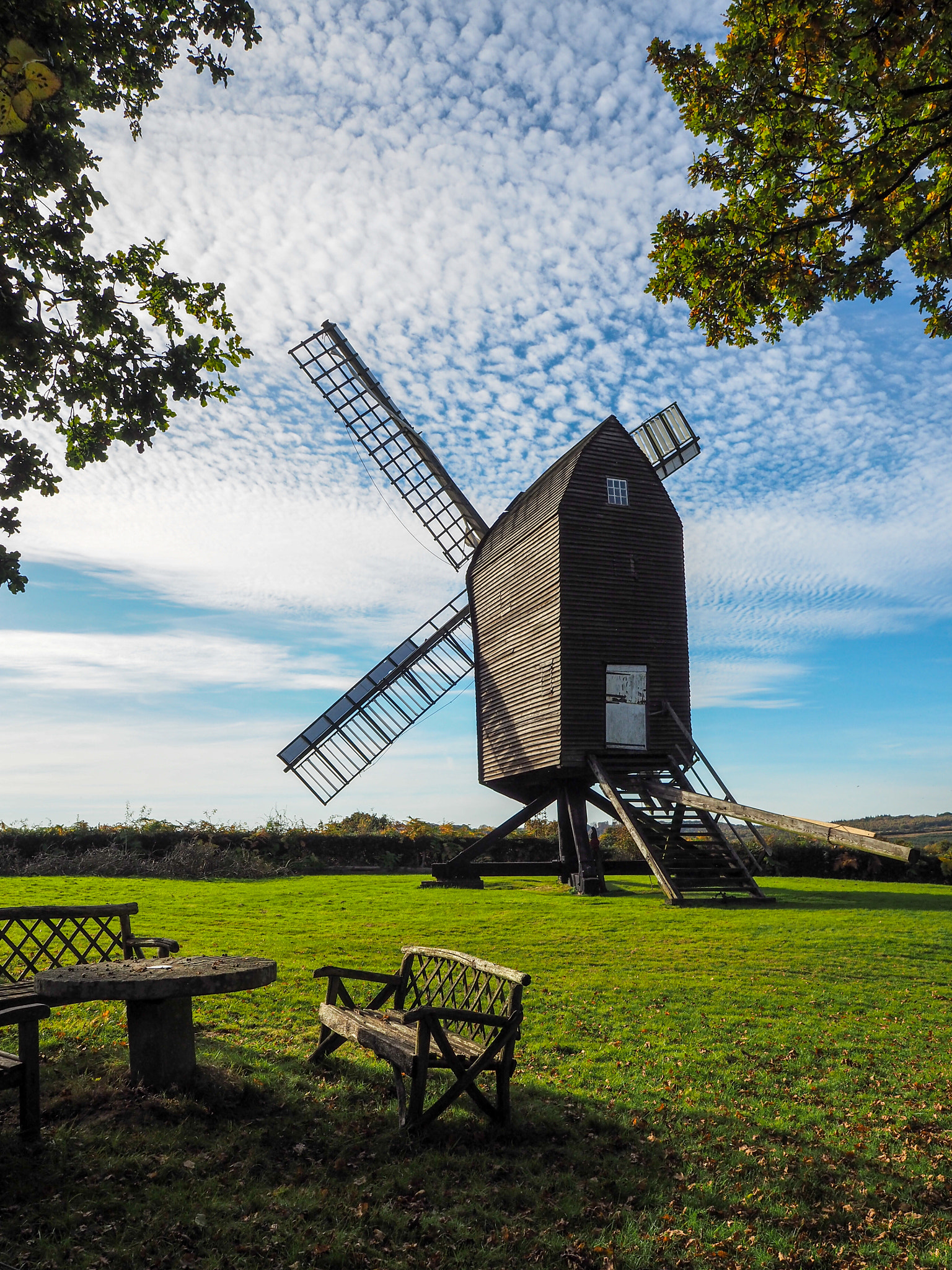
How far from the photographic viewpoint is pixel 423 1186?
16.2 feet

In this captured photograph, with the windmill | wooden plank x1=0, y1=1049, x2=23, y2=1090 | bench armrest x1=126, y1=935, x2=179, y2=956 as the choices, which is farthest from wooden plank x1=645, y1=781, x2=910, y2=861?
wooden plank x1=0, y1=1049, x2=23, y2=1090

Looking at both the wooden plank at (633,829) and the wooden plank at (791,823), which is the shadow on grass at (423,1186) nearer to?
the wooden plank at (791,823)

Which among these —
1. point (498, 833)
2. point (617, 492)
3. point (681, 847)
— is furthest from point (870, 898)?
point (617, 492)

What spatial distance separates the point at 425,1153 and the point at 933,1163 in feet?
11.4

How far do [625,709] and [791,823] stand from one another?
669 cm

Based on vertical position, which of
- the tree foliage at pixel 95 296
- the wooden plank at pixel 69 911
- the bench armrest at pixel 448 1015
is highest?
the tree foliage at pixel 95 296

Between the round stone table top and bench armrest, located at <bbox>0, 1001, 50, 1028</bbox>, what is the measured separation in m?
0.29

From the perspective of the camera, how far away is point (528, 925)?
574 inches

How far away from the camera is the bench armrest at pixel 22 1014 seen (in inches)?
206

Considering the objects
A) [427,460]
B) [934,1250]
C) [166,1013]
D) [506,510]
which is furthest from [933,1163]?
[427,460]

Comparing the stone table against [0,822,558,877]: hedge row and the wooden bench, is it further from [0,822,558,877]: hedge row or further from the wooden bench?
[0,822,558,877]: hedge row

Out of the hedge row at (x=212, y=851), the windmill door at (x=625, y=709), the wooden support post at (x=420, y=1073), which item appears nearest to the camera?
the wooden support post at (x=420, y=1073)

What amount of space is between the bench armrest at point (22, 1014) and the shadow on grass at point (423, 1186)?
730 mm

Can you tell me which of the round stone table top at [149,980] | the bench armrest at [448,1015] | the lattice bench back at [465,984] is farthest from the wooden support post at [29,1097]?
the lattice bench back at [465,984]
